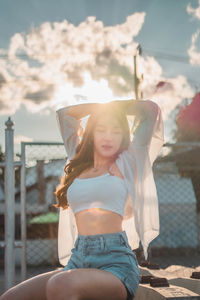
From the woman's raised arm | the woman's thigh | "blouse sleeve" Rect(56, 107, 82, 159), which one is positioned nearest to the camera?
the woman's thigh

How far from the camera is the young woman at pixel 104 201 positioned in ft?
5.99

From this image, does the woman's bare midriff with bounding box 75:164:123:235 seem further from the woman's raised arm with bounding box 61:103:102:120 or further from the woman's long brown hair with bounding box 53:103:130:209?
the woman's raised arm with bounding box 61:103:102:120

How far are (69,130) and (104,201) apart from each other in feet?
2.39

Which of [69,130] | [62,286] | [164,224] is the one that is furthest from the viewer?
[164,224]

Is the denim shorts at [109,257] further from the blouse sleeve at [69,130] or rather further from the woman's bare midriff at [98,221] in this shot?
the blouse sleeve at [69,130]

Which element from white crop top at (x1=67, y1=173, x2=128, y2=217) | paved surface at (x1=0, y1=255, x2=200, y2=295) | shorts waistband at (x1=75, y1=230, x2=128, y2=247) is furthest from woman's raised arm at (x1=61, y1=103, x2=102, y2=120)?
paved surface at (x1=0, y1=255, x2=200, y2=295)

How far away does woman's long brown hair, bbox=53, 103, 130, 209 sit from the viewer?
2.44 metres

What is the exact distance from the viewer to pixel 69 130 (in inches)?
104

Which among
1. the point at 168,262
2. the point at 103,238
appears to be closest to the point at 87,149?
the point at 103,238

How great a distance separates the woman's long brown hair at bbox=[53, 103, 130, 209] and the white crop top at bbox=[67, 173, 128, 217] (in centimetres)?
21

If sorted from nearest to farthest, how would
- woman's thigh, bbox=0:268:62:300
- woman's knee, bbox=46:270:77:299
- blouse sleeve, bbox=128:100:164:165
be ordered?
1. woman's knee, bbox=46:270:77:299
2. woman's thigh, bbox=0:268:62:300
3. blouse sleeve, bbox=128:100:164:165

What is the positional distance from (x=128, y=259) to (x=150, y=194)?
51cm

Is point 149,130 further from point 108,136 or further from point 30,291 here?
point 30,291

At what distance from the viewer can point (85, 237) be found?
2049 millimetres
